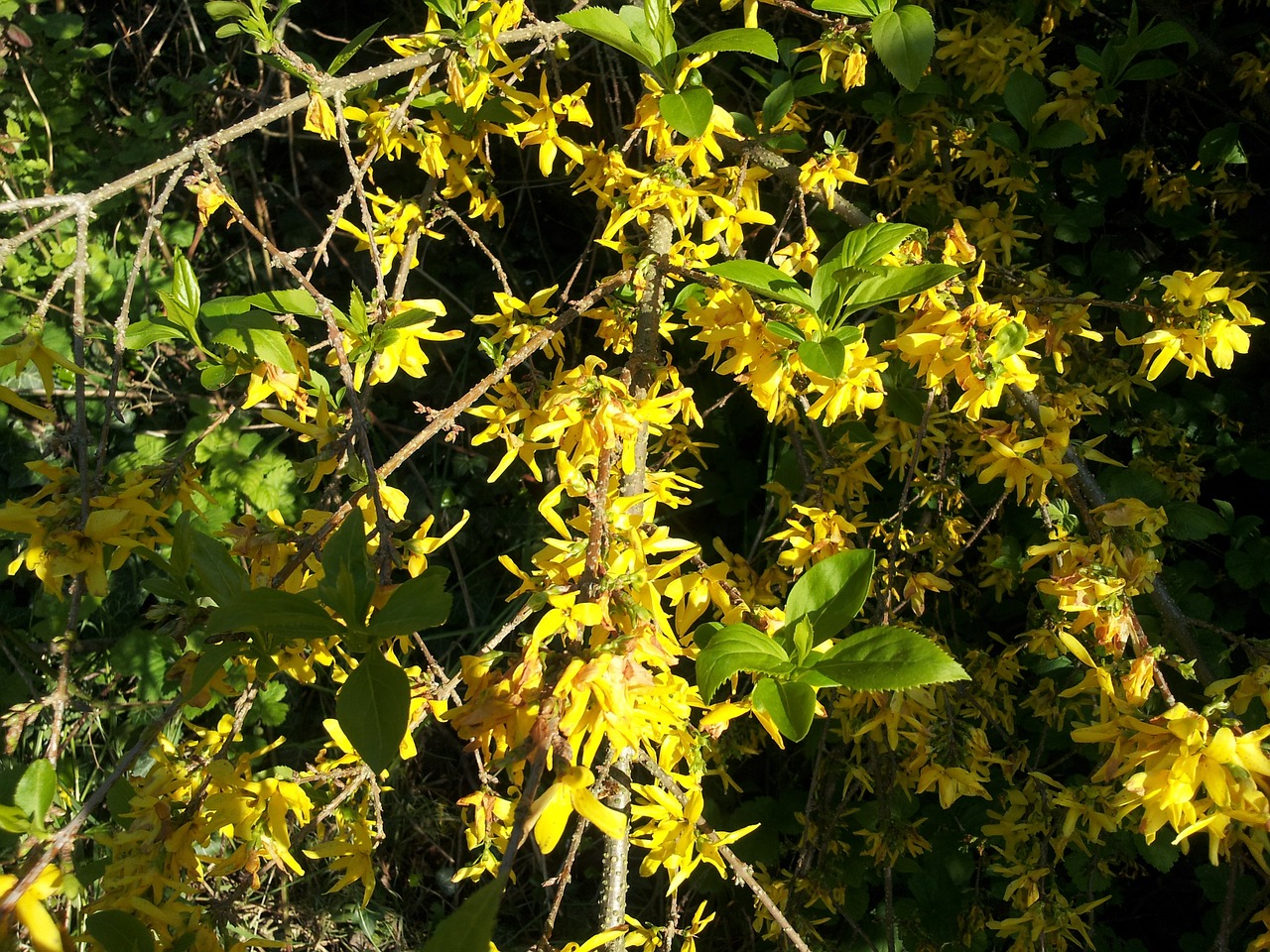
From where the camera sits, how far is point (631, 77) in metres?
2.61

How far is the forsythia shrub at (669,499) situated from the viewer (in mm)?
994

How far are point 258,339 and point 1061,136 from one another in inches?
68.5

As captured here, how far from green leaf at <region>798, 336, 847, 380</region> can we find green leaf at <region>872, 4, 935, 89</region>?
23.1 inches

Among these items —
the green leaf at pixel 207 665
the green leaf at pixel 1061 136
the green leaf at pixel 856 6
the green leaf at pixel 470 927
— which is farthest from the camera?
the green leaf at pixel 1061 136

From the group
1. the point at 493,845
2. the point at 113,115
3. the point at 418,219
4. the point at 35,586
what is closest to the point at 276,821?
the point at 493,845

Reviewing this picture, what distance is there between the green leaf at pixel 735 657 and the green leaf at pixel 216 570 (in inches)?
21.1

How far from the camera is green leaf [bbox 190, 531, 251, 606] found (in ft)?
3.29

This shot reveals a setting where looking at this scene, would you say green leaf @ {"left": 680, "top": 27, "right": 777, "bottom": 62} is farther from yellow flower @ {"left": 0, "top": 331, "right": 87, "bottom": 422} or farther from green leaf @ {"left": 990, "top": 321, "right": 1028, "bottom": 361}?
yellow flower @ {"left": 0, "top": 331, "right": 87, "bottom": 422}

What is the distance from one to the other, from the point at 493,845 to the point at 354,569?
71 centimetres

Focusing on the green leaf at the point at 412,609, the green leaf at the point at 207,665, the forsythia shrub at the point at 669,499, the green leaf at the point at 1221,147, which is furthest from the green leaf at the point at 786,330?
the green leaf at the point at 1221,147

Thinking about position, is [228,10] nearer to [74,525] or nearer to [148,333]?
[148,333]

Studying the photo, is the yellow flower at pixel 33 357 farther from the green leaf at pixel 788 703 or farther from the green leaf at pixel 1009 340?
the green leaf at pixel 1009 340

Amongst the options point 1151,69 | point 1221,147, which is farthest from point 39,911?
point 1221,147

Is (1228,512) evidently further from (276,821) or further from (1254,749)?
(276,821)
